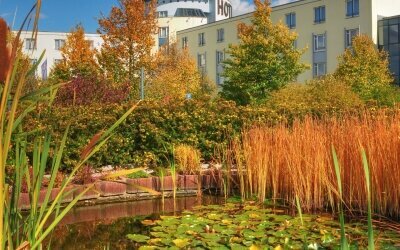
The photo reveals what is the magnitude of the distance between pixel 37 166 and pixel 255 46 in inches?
844

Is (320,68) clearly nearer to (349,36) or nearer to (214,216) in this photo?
(349,36)

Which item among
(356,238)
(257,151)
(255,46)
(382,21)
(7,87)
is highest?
(382,21)

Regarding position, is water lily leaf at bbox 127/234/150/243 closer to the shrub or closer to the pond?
the pond

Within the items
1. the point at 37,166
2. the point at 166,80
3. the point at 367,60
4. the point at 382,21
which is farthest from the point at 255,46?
the point at 37,166

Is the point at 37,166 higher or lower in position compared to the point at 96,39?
lower

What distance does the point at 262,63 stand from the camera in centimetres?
2230

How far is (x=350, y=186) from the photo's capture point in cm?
551

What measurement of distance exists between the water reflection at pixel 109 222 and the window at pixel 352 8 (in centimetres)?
3001

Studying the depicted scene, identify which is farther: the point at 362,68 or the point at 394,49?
the point at 394,49

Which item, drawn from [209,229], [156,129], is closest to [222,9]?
[156,129]

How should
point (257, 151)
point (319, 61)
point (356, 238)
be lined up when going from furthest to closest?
point (319, 61) → point (257, 151) → point (356, 238)

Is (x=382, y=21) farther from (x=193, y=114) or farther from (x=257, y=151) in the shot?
(x=257, y=151)

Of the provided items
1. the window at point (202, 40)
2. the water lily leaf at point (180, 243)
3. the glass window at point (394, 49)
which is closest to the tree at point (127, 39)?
the water lily leaf at point (180, 243)

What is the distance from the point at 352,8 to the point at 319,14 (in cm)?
276
